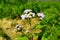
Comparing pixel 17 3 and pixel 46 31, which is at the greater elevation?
pixel 17 3

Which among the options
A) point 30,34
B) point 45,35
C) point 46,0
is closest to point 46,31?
point 45,35

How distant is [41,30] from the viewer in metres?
5.15

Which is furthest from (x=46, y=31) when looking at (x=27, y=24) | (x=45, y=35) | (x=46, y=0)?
(x=46, y=0)

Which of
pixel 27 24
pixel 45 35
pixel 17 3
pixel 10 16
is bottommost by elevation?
pixel 45 35

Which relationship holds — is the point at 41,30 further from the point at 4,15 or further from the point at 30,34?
the point at 4,15

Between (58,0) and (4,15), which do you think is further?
(58,0)

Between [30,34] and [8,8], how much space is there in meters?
1.36

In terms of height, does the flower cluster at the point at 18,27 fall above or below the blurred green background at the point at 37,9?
below

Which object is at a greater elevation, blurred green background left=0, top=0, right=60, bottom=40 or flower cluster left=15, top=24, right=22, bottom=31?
blurred green background left=0, top=0, right=60, bottom=40

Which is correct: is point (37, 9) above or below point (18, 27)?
above

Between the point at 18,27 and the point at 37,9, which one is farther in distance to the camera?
the point at 37,9

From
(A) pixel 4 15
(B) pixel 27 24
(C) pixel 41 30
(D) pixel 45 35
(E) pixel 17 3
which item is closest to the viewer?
(D) pixel 45 35

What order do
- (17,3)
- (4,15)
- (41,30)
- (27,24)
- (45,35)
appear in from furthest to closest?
(17,3), (4,15), (27,24), (41,30), (45,35)

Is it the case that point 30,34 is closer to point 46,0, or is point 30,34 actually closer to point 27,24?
Answer: point 27,24
